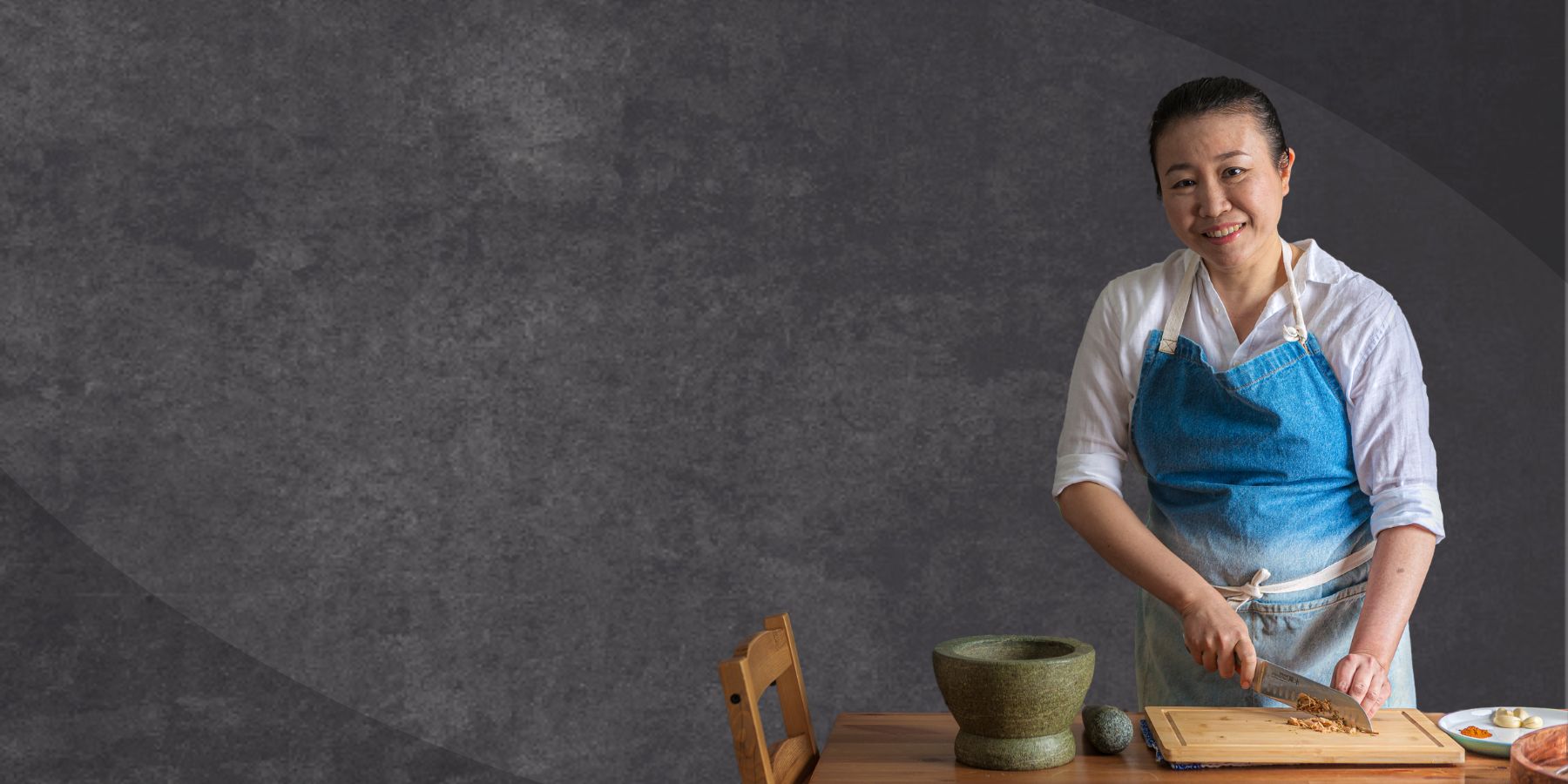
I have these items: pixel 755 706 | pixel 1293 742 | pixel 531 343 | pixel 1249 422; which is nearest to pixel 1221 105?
pixel 1249 422

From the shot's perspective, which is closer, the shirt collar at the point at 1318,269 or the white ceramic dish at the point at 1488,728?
the white ceramic dish at the point at 1488,728

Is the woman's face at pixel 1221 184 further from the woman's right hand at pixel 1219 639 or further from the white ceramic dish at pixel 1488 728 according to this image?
the white ceramic dish at pixel 1488 728

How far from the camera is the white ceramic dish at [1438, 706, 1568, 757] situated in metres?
1.41

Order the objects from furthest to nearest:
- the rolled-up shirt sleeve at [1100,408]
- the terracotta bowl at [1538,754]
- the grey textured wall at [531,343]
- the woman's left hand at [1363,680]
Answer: the grey textured wall at [531,343], the rolled-up shirt sleeve at [1100,408], the woman's left hand at [1363,680], the terracotta bowl at [1538,754]

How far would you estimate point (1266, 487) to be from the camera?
1.67 m

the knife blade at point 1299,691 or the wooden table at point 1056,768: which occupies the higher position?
the knife blade at point 1299,691

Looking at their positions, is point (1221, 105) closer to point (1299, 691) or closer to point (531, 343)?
point (1299, 691)

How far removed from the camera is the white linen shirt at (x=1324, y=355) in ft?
5.32

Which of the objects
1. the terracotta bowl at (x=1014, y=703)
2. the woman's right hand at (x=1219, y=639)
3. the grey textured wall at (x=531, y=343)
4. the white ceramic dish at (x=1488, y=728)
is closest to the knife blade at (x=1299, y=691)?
the woman's right hand at (x=1219, y=639)

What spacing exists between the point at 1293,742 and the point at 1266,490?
40 centimetres

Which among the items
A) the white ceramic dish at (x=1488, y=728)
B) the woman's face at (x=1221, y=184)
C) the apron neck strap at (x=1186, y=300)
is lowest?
the white ceramic dish at (x=1488, y=728)

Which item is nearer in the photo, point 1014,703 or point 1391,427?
point 1014,703

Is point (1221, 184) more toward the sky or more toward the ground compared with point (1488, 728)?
more toward the sky

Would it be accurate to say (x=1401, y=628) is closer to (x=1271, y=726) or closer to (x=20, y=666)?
(x=1271, y=726)
